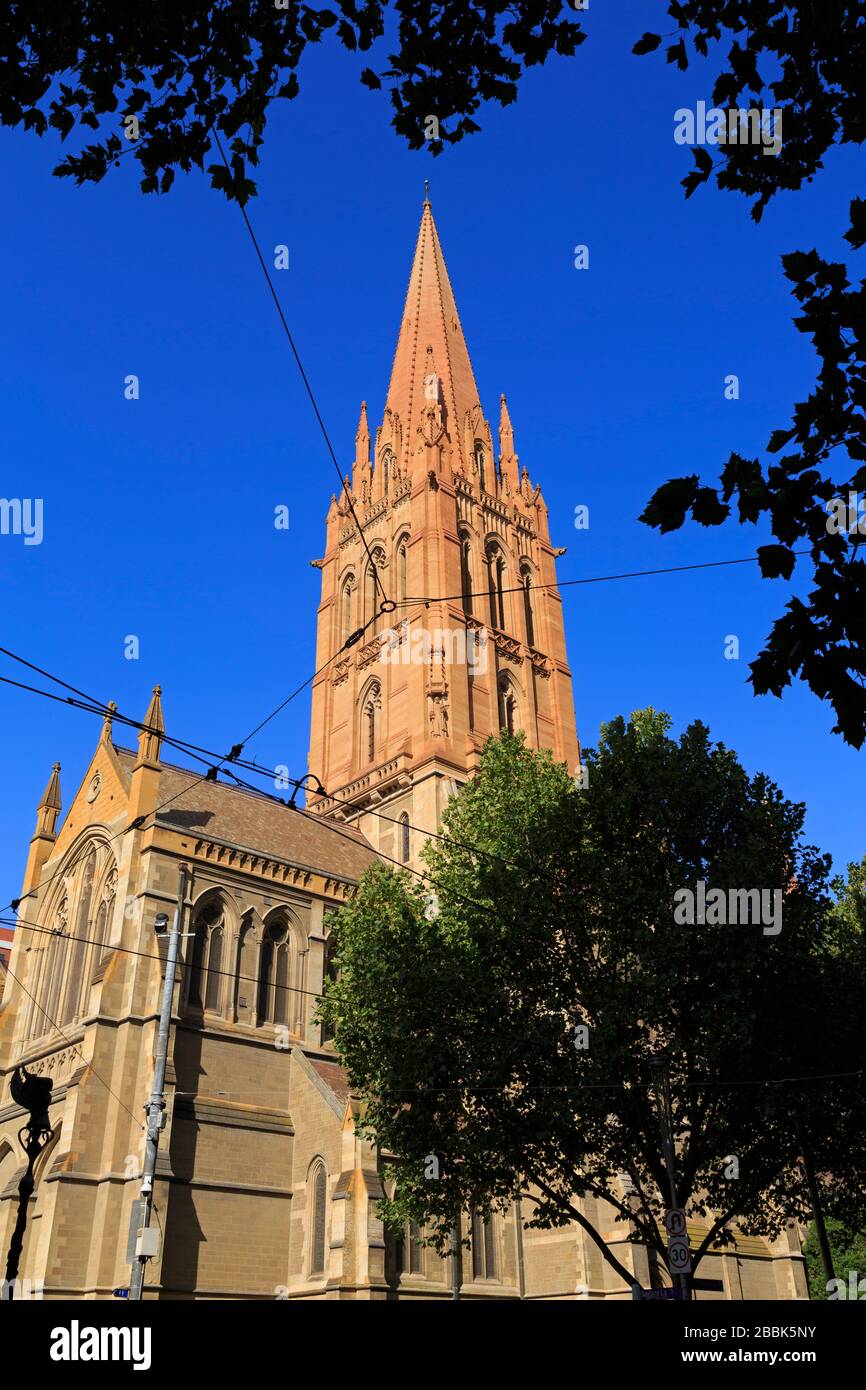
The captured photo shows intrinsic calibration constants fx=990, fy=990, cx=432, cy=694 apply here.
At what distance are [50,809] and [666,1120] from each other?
28253mm

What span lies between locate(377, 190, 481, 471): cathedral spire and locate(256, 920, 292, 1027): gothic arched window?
1121 inches

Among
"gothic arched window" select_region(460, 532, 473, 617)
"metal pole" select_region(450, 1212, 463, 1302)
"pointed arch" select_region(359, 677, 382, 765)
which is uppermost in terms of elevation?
"gothic arched window" select_region(460, 532, 473, 617)

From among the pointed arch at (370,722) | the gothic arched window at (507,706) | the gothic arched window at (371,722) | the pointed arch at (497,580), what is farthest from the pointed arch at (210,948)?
the pointed arch at (497,580)

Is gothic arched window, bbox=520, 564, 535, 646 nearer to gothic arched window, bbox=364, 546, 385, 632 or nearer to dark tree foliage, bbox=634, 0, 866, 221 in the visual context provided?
gothic arched window, bbox=364, 546, 385, 632

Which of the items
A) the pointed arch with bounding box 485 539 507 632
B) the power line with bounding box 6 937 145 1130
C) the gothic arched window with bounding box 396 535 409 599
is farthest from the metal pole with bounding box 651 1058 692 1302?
the gothic arched window with bounding box 396 535 409 599

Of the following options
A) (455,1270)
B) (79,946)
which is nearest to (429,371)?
(79,946)

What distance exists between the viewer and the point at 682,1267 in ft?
50.9

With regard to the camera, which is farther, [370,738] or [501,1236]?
[370,738]

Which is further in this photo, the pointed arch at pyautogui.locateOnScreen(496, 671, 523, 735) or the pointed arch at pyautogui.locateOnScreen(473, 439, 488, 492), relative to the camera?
the pointed arch at pyautogui.locateOnScreen(473, 439, 488, 492)

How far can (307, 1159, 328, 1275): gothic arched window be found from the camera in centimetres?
2720

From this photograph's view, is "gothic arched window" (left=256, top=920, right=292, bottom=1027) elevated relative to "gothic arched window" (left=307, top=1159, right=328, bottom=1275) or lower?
elevated

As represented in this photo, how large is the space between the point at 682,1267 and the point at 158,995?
17.2 meters
